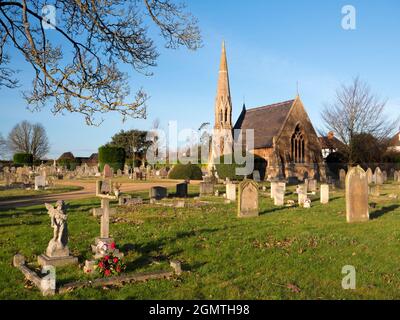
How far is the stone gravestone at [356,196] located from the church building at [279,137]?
2159cm

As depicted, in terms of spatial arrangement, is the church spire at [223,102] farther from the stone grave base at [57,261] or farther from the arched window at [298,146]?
the stone grave base at [57,261]

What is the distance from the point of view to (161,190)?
Answer: 17953 mm

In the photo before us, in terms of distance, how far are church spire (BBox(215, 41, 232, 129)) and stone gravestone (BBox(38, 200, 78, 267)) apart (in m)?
36.3

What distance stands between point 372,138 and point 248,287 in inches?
1465

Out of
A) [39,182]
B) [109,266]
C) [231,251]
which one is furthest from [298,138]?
[109,266]

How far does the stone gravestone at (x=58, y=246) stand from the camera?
6.88 m

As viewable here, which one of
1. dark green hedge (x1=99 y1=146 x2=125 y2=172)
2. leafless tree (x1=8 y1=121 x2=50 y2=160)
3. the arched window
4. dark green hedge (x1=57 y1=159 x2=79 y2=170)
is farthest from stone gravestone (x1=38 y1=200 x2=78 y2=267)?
leafless tree (x1=8 y1=121 x2=50 y2=160)

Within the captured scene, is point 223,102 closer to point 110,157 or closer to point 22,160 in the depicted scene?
point 110,157

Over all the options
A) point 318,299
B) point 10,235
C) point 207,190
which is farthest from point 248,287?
point 207,190

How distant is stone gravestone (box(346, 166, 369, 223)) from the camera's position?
11820 mm

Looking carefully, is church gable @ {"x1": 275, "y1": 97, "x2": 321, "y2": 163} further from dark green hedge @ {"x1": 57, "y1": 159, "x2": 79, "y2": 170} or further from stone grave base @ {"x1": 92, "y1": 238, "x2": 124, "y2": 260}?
dark green hedge @ {"x1": 57, "y1": 159, "x2": 79, "y2": 170}

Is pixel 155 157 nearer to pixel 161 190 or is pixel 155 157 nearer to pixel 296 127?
pixel 296 127

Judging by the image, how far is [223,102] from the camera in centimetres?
4300

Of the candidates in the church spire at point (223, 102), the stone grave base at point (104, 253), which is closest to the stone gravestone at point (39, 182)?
the stone grave base at point (104, 253)
